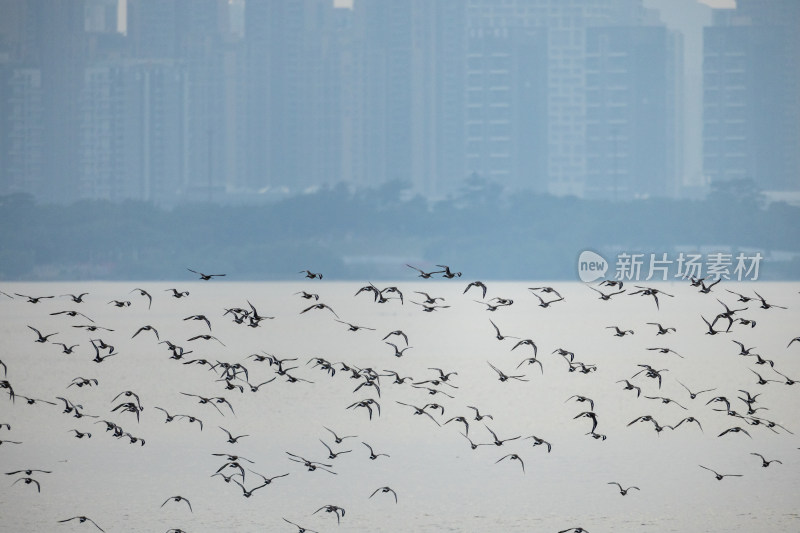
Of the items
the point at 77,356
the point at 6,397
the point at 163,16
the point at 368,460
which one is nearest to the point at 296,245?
the point at 163,16

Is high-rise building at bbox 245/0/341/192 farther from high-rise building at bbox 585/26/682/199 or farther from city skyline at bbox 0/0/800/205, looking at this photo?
high-rise building at bbox 585/26/682/199

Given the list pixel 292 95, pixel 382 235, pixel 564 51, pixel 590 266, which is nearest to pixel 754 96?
pixel 564 51

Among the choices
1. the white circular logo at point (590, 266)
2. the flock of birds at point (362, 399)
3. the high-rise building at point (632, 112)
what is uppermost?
the high-rise building at point (632, 112)

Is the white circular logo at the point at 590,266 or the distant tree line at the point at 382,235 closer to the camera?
the white circular logo at the point at 590,266

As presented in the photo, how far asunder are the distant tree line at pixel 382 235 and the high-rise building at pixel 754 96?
36.5ft

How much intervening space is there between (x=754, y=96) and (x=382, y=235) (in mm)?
55857

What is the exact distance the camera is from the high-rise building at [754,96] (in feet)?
530

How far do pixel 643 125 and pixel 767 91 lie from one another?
52.9 ft

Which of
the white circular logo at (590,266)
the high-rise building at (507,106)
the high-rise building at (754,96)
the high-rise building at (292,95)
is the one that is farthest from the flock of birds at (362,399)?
the high-rise building at (754,96)

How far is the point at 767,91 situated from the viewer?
172m

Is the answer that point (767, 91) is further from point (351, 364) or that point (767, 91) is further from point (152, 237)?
point (351, 364)

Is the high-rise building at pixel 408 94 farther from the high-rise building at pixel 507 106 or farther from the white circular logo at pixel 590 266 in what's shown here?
the white circular logo at pixel 590 266

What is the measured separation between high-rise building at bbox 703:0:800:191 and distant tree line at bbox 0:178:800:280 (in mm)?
11123

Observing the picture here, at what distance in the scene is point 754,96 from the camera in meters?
171
